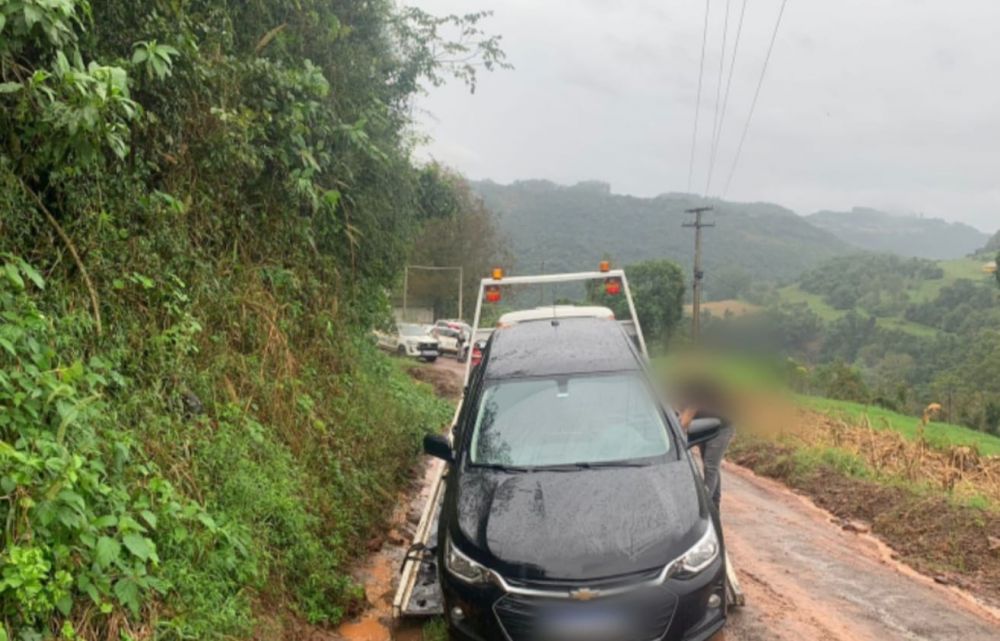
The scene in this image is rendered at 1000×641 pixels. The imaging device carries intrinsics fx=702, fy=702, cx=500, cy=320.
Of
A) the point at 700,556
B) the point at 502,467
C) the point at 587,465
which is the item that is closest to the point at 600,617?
the point at 700,556

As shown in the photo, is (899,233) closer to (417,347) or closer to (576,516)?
(417,347)

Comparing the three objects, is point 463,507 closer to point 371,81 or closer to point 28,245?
point 28,245

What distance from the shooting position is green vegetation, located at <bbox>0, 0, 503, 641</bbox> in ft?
10.1

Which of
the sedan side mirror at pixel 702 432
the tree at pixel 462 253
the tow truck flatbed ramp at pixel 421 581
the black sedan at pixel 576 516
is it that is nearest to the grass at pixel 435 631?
the tow truck flatbed ramp at pixel 421 581

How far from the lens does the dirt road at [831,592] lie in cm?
452

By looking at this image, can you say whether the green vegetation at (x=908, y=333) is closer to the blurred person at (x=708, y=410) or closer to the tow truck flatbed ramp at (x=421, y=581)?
the blurred person at (x=708, y=410)

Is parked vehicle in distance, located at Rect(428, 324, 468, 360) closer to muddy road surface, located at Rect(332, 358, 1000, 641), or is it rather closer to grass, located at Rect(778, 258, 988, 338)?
muddy road surface, located at Rect(332, 358, 1000, 641)

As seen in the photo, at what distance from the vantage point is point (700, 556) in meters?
3.56

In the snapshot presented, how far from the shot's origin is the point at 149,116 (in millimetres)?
4789

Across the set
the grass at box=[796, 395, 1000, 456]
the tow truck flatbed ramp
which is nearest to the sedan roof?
the tow truck flatbed ramp

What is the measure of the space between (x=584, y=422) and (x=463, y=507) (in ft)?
3.49

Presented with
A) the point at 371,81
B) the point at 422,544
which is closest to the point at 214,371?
the point at 422,544

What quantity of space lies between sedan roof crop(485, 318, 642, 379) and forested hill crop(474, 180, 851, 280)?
4513 centimetres

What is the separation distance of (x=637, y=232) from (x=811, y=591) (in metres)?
65.0
